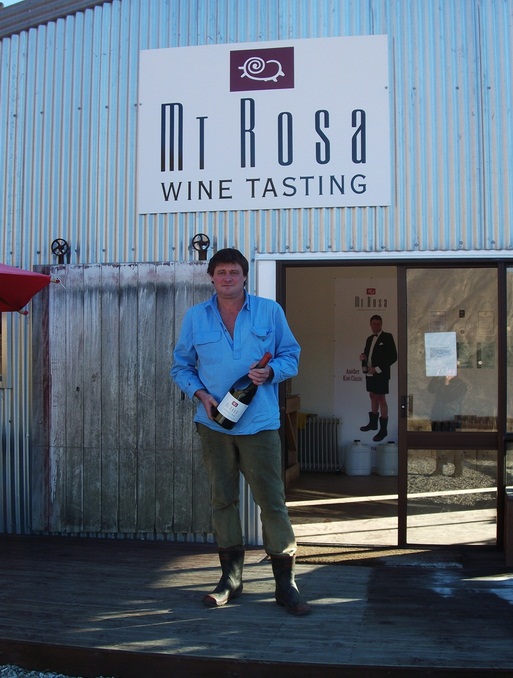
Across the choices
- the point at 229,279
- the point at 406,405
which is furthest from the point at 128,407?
the point at 406,405

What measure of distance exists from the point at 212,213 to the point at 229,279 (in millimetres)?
1687

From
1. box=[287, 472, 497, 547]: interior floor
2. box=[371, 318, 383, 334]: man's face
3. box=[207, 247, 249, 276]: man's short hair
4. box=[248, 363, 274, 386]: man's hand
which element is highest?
box=[207, 247, 249, 276]: man's short hair

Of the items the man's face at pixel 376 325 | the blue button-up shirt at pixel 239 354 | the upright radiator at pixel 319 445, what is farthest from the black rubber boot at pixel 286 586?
the man's face at pixel 376 325

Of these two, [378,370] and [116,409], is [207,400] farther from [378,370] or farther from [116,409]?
[378,370]

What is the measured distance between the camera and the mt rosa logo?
603 centimetres

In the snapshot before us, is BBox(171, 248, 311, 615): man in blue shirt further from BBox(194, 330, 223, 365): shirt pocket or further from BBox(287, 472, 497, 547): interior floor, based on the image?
BBox(287, 472, 497, 547): interior floor

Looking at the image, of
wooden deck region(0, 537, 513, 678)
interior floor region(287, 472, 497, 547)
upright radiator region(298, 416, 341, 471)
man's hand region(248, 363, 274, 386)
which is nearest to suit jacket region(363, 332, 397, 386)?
upright radiator region(298, 416, 341, 471)

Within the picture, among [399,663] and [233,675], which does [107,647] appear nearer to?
[233,675]

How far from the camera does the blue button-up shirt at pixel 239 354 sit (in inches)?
178

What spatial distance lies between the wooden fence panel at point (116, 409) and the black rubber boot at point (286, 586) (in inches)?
62.3

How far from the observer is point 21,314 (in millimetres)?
6320

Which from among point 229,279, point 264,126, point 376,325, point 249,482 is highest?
point 264,126

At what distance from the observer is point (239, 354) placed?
4.55m

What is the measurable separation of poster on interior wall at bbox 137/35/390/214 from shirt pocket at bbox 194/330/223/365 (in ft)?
5.80
